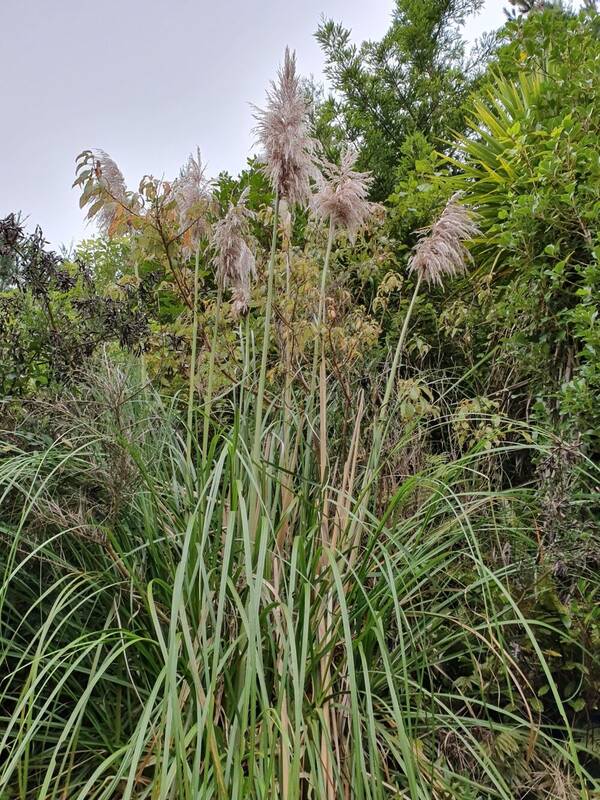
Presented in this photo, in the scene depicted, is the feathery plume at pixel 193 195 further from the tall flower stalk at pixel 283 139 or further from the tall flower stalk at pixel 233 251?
the tall flower stalk at pixel 283 139

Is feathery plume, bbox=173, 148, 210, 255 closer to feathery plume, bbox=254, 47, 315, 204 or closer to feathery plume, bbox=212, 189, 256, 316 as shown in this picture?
feathery plume, bbox=212, 189, 256, 316

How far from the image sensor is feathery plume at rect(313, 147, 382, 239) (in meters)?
2.46

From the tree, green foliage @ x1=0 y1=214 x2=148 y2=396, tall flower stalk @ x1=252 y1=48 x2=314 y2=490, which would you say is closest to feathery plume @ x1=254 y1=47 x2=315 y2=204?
tall flower stalk @ x1=252 y1=48 x2=314 y2=490

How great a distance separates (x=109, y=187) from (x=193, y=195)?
1.71ft

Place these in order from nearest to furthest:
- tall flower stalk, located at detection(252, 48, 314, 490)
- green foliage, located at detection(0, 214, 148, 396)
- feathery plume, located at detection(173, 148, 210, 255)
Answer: tall flower stalk, located at detection(252, 48, 314, 490), feathery plume, located at detection(173, 148, 210, 255), green foliage, located at detection(0, 214, 148, 396)

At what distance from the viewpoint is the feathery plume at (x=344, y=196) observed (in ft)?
8.08

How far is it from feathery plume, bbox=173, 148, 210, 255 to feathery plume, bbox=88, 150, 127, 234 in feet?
1.22

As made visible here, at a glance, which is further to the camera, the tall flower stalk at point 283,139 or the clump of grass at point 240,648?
the tall flower stalk at point 283,139

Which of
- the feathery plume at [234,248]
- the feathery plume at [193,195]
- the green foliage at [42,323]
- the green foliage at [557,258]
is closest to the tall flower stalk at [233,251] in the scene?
the feathery plume at [234,248]

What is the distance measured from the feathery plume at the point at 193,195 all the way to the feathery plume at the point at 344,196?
41 cm

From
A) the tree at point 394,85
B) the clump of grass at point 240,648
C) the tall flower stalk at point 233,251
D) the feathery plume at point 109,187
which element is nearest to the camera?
the clump of grass at point 240,648

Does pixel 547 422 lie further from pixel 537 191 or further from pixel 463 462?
pixel 537 191

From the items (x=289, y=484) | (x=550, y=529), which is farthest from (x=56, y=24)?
(x=550, y=529)

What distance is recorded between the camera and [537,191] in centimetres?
346
